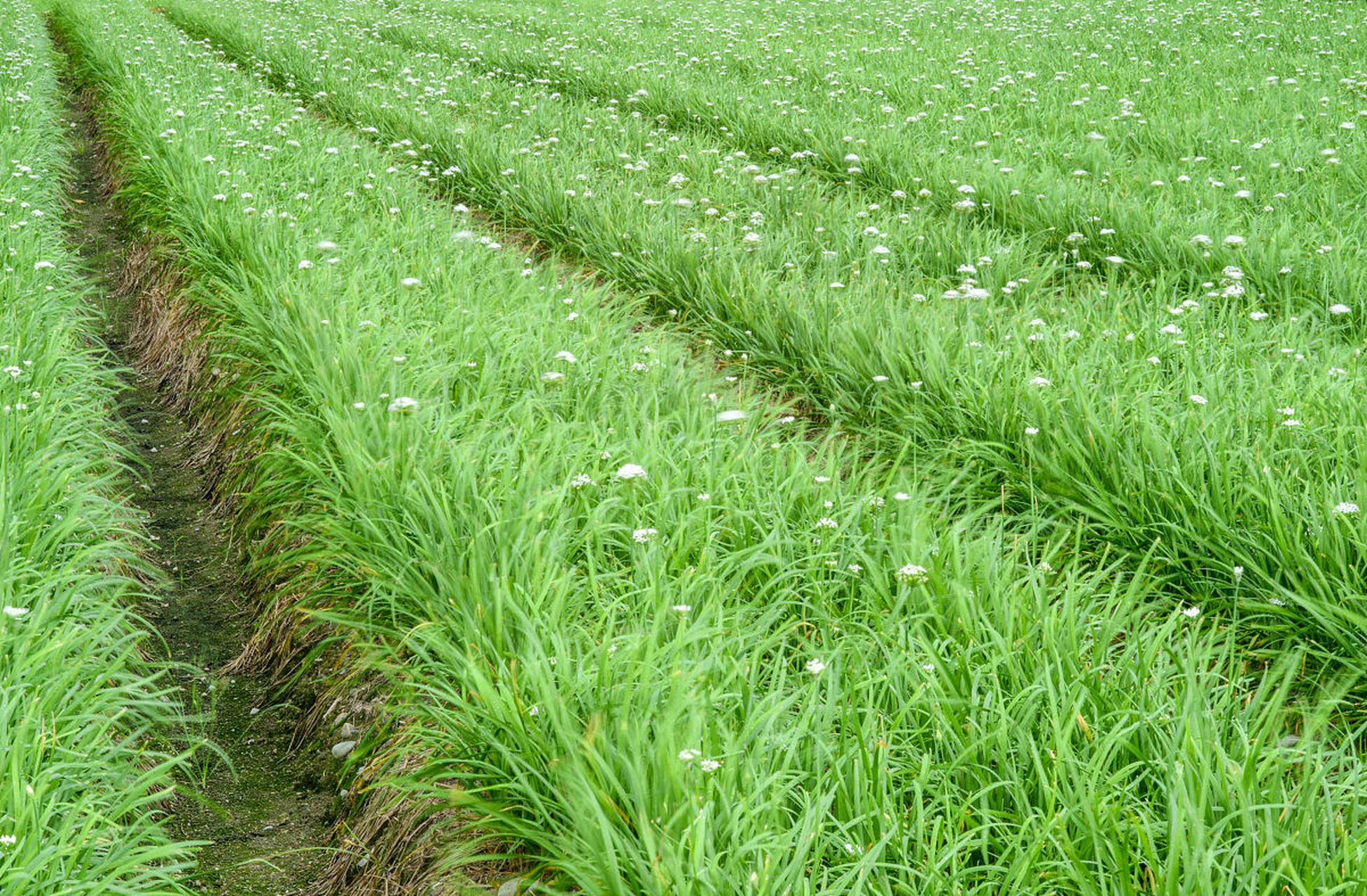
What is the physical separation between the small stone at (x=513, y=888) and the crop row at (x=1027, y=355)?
1.88m

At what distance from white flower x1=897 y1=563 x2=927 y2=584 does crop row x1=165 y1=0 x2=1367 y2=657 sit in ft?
2.21

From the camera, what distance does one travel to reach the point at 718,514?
332cm

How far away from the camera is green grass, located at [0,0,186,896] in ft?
6.95

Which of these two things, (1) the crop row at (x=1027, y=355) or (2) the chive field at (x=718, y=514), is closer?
(2) the chive field at (x=718, y=514)

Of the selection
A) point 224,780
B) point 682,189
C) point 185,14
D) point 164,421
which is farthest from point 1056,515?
point 185,14

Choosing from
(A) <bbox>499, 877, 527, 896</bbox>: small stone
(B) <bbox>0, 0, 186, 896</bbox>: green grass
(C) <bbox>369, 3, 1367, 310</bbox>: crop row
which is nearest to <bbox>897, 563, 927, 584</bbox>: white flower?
(A) <bbox>499, 877, 527, 896</bbox>: small stone

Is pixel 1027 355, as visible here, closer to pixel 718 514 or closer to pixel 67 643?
pixel 718 514

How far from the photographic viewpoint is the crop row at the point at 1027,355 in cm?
315

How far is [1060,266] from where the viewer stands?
5805mm

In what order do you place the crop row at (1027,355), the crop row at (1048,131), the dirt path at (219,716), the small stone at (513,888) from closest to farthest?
the small stone at (513,888) < the dirt path at (219,716) < the crop row at (1027,355) < the crop row at (1048,131)

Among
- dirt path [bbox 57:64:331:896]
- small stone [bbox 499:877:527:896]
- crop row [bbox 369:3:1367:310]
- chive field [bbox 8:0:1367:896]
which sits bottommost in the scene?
dirt path [bbox 57:64:331:896]

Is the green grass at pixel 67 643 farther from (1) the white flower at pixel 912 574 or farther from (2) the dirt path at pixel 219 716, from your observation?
(1) the white flower at pixel 912 574

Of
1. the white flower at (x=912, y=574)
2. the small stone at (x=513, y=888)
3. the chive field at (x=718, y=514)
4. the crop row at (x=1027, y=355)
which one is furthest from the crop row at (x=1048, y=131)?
the small stone at (x=513, y=888)

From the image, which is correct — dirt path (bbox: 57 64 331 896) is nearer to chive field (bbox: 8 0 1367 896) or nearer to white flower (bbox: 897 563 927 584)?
chive field (bbox: 8 0 1367 896)
